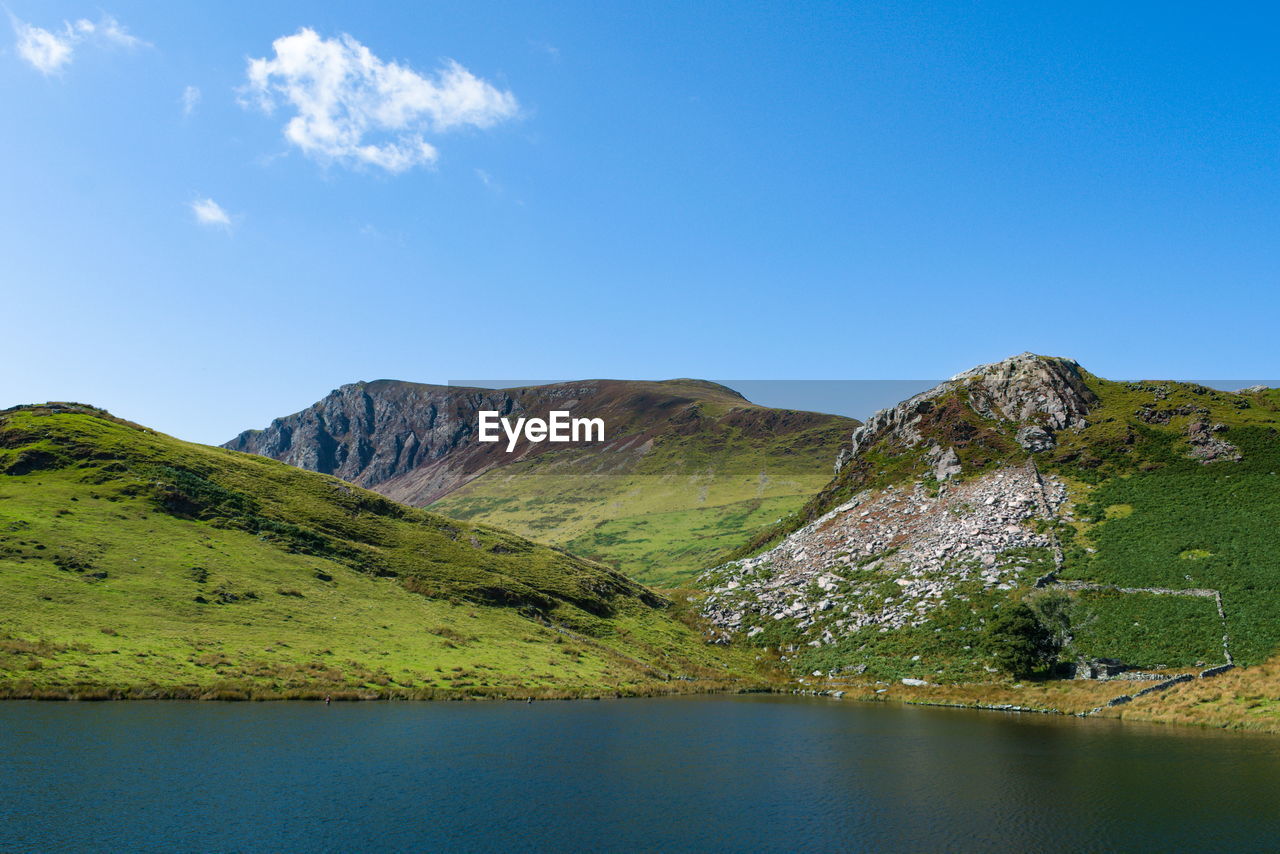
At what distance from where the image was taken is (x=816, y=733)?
63406mm

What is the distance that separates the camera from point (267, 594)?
3418 inches

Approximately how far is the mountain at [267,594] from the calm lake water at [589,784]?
9.35 metres

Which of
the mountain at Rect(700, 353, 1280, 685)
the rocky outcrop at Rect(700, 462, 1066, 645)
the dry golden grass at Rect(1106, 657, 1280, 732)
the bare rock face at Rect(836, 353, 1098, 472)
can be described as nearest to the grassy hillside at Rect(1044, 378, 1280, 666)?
the mountain at Rect(700, 353, 1280, 685)

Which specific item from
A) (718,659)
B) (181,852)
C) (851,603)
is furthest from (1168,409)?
(181,852)

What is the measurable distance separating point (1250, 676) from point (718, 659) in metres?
64.1

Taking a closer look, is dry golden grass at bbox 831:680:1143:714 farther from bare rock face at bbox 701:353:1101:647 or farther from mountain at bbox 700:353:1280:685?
bare rock face at bbox 701:353:1101:647

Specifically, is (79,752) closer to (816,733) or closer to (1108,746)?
(816,733)

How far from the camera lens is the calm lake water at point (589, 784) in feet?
115

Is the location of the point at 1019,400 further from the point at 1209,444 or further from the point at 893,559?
the point at 893,559

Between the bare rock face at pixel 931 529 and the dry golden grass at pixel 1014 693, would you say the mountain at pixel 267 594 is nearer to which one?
the bare rock face at pixel 931 529

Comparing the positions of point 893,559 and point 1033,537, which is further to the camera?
point 893,559

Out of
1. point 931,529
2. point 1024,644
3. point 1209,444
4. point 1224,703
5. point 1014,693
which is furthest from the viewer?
point 931,529

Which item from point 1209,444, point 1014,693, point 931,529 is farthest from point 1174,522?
point 1014,693

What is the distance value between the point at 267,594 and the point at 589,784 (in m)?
59.6
